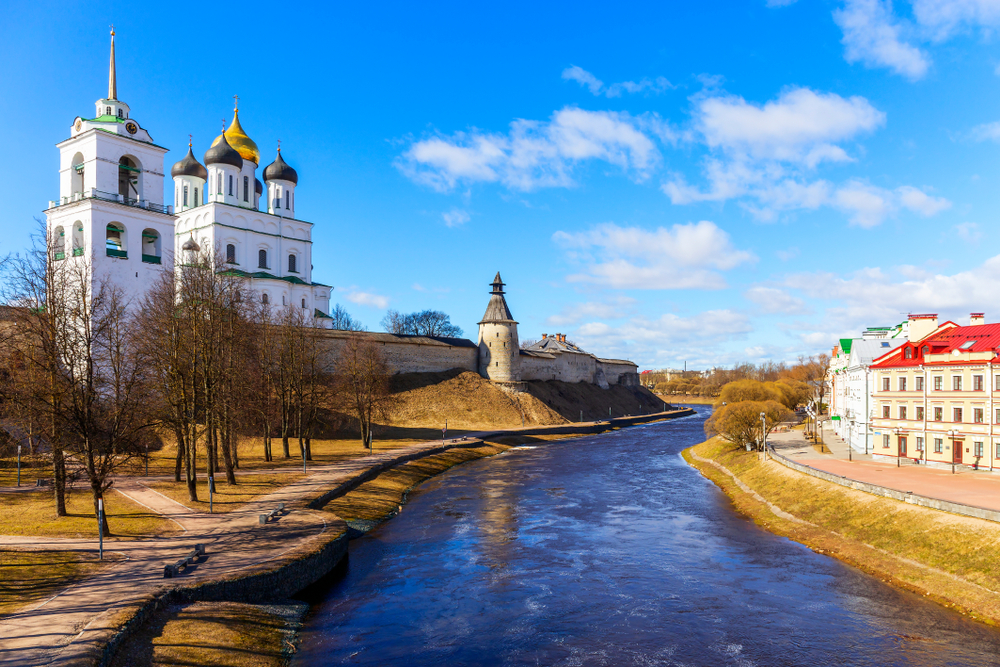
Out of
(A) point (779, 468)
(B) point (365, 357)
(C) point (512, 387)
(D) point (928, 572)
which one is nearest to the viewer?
(D) point (928, 572)

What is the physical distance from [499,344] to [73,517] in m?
58.5

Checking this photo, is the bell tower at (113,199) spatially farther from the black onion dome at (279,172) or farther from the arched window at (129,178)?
the black onion dome at (279,172)

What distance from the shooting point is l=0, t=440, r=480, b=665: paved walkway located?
11.9 metres

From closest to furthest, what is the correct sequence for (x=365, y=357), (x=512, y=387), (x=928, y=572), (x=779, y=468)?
(x=928, y=572) → (x=779, y=468) → (x=365, y=357) → (x=512, y=387)

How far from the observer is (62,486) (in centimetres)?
2091

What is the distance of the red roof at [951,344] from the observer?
30.9 m

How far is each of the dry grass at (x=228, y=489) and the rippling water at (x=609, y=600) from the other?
5.56m

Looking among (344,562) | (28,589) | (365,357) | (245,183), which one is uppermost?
(245,183)

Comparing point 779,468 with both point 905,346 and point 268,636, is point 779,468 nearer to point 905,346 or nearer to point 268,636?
point 905,346

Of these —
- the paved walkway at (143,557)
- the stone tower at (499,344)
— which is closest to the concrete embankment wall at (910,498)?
the paved walkway at (143,557)

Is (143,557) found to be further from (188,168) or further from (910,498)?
(188,168)

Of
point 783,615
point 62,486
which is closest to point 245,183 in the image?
point 62,486

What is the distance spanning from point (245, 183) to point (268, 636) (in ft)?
185

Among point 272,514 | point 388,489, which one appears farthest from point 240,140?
point 272,514
